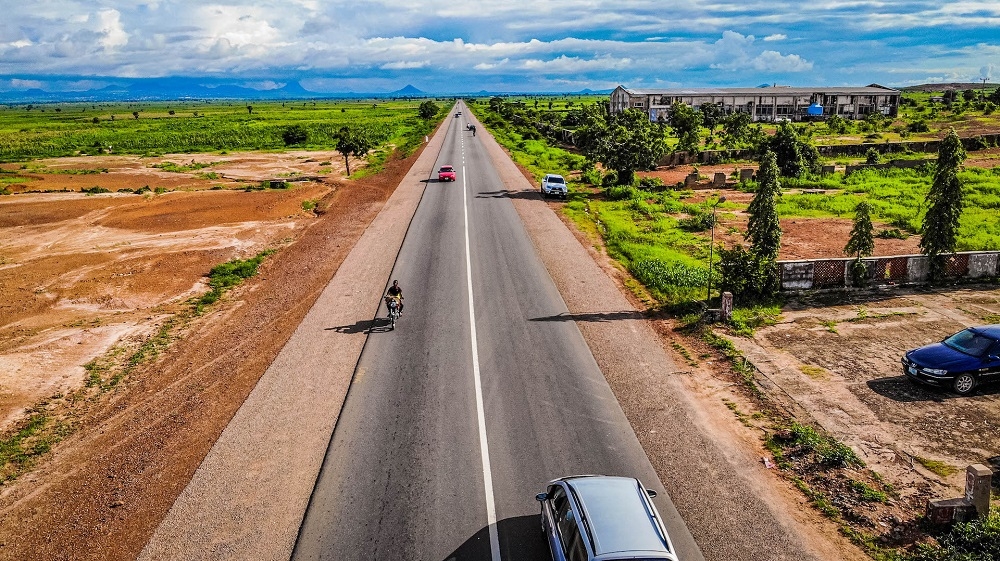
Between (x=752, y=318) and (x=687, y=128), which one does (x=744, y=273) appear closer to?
(x=752, y=318)

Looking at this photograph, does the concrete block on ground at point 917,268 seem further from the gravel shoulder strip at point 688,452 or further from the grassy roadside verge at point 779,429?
the gravel shoulder strip at point 688,452

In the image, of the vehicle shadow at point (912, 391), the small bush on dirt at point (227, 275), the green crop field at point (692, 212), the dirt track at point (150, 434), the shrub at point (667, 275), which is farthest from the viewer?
the green crop field at point (692, 212)

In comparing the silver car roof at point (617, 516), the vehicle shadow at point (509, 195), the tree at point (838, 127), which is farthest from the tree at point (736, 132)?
the silver car roof at point (617, 516)

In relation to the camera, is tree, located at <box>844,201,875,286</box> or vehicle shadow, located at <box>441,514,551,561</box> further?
tree, located at <box>844,201,875,286</box>

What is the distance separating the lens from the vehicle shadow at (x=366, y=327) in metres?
19.0

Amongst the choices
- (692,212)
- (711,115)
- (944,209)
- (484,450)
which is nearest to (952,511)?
(484,450)

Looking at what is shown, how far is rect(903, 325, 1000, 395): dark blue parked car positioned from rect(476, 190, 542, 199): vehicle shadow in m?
30.1

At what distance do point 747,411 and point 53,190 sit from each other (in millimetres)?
61359

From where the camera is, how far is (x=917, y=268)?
23.0 m

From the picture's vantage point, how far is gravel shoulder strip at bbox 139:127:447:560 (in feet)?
33.5

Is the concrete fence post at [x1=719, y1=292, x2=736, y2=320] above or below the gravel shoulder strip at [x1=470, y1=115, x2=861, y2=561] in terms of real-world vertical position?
above

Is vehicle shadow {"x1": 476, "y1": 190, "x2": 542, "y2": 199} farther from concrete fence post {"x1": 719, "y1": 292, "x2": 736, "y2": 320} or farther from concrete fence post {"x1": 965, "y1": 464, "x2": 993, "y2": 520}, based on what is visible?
concrete fence post {"x1": 965, "y1": 464, "x2": 993, "y2": 520}

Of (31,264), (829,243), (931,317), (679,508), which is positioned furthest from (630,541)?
(31,264)

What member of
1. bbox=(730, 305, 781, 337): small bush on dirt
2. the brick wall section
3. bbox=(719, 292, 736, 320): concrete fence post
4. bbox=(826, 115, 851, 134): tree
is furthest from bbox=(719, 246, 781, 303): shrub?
bbox=(826, 115, 851, 134): tree
